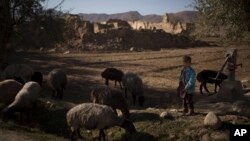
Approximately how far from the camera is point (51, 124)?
15.4 meters

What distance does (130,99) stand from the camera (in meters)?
19.2

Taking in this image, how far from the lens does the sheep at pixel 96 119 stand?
1252 centimetres

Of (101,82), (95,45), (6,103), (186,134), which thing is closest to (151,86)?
(101,82)

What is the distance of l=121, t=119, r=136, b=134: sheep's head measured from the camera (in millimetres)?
12852

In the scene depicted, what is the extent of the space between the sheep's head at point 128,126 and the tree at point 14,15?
10.5m

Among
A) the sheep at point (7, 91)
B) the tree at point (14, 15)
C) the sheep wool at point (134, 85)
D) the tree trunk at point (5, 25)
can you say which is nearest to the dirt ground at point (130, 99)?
the sheep wool at point (134, 85)

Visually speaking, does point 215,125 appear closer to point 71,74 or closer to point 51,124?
point 51,124

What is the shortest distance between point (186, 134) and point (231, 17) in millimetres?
6828

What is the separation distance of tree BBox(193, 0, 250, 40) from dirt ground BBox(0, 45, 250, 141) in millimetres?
2254

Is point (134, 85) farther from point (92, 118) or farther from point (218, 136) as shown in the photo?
point (218, 136)

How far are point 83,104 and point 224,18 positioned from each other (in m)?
8.16

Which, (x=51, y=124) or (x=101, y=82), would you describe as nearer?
(x=51, y=124)

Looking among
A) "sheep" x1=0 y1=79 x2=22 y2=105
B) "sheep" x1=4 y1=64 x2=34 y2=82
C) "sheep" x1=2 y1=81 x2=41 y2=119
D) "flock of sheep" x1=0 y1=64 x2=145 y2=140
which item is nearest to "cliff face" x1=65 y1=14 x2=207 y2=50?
"sheep" x1=4 y1=64 x2=34 y2=82

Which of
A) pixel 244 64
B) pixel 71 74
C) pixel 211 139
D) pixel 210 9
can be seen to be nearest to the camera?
pixel 211 139
